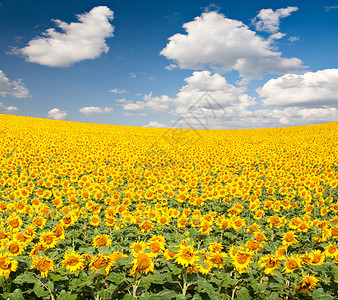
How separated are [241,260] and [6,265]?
349 cm

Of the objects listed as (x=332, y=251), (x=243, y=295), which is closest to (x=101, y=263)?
(x=243, y=295)

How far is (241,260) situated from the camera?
3748 millimetres

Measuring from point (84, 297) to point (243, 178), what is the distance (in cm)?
995

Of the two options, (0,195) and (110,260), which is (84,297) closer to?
(110,260)

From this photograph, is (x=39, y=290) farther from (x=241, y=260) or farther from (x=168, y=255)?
(x=241, y=260)

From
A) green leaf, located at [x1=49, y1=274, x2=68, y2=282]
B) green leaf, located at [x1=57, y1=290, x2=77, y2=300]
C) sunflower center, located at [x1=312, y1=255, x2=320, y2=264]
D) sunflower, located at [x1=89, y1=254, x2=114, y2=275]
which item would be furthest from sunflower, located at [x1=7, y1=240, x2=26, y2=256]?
sunflower center, located at [x1=312, y1=255, x2=320, y2=264]

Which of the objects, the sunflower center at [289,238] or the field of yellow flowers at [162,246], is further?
the sunflower center at [289,238]

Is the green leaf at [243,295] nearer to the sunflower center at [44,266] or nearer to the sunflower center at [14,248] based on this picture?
the sunflower center at [44,266]

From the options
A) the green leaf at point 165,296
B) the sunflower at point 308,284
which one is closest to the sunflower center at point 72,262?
the green leaf at point 165,296

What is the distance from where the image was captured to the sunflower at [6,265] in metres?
3.28

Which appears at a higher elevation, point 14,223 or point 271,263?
point 14,223

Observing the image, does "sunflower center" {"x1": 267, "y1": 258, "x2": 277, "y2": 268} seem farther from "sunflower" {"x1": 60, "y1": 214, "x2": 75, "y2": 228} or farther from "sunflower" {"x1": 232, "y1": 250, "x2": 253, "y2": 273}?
"sunflower" {"x1": 60, "y1": 214, "x2": 75, "y2": 228}

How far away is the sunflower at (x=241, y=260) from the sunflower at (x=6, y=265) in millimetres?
3287

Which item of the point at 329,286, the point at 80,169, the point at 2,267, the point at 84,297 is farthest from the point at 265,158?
the point at 2,267
